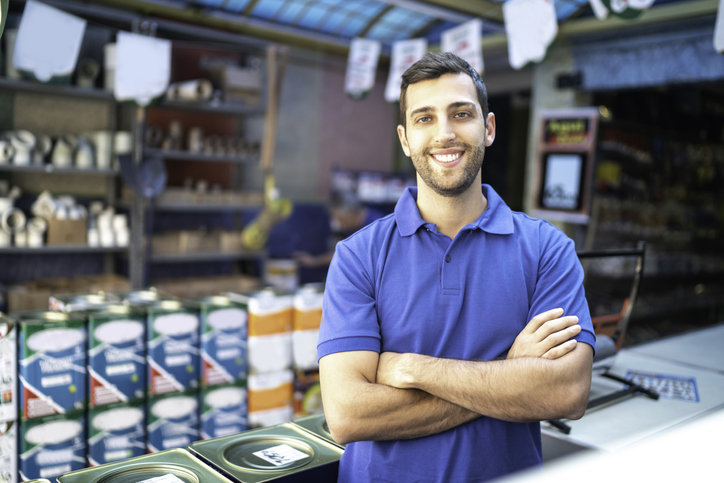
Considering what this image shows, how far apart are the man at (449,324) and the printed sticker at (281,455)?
12 cm

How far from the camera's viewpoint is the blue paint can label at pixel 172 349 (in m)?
2.17

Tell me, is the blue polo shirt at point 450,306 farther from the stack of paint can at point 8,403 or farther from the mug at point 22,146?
the mug at point 22,146

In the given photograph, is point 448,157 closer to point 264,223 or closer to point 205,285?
point 205,285

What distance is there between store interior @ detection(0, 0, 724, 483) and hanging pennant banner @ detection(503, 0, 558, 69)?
0.29ft

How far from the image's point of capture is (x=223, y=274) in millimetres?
6004

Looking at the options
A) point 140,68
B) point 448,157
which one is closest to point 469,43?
→ point 140,68

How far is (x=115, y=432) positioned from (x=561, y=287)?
1.67m

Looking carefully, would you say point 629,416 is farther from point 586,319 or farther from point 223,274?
point 223,274

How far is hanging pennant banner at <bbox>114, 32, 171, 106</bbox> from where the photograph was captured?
4113mm

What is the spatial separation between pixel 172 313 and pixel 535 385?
4.86 feet

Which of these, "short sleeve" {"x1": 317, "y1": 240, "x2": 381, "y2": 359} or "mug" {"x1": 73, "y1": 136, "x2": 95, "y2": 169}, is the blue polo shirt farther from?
"mug" {"x1": 73, "y1": 136, "x2": 95, "y2": 169}

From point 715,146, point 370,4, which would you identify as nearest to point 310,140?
point 370,4

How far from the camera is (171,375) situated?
2.21 meters

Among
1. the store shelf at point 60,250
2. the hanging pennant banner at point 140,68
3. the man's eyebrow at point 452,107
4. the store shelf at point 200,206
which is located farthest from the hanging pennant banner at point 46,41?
the man's eyebrow at point 452,107
